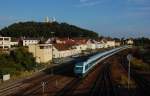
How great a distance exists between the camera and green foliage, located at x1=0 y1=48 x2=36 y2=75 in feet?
187

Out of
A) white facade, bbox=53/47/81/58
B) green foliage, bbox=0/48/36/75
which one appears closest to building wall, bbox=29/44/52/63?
green foliage, bbox=0/48/36/75

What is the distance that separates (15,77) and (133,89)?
65.8ft

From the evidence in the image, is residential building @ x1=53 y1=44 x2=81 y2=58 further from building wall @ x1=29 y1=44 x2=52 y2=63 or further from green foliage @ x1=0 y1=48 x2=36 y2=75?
green foliage @ x1=0 y1=48 x2=36 y2=75

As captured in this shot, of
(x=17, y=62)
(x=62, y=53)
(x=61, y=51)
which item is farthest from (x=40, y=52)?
(x=62, y=53)

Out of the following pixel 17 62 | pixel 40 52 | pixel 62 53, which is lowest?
pixel 17 62

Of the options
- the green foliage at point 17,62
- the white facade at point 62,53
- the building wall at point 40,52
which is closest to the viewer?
the green foliage at point 17,62

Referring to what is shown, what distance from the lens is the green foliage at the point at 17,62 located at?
56.9 meters

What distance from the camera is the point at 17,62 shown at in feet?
205

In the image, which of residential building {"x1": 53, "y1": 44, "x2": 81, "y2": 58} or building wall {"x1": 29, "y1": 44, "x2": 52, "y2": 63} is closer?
building wall {"x1": 29, "y1": 44, "x2": 52, "y2": 63}

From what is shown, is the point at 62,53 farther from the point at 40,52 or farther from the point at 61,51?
the point at 40,52

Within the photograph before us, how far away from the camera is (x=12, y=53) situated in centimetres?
6506

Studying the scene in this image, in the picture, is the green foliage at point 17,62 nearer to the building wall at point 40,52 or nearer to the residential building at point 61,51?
the building wall at point 40,52

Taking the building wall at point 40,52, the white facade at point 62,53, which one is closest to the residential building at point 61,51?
the white facade at point 62,53

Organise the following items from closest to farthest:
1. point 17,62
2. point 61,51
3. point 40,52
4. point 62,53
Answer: point 17,62
point 40,52
point 61,51
point 62,53
